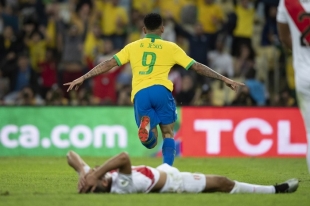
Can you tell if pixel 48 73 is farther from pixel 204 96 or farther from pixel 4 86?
pixel 204 96

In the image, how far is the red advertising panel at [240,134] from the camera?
19422 millimetres

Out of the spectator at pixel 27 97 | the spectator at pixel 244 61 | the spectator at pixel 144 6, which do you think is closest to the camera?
the spectator at pixel 27 97

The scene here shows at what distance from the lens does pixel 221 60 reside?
864 inches

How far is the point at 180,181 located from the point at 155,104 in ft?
7.51

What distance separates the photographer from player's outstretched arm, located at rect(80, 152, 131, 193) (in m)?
9.33

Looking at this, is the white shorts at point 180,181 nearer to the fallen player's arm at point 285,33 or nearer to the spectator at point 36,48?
the fallen player's arm at point 285,33

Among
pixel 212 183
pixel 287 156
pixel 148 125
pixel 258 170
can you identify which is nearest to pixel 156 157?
pixel 287 156

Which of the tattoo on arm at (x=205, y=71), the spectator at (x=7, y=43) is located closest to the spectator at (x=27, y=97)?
the spectator at (x=7, y=43)

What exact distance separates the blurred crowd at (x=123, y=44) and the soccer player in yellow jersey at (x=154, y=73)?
8785 mm

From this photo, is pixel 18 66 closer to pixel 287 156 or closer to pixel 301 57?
pixel 287 156

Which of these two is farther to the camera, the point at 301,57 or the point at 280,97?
the point at 280,97

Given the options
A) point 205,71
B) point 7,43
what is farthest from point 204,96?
point 205,71

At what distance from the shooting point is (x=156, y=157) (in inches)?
758

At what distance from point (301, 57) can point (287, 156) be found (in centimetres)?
977
